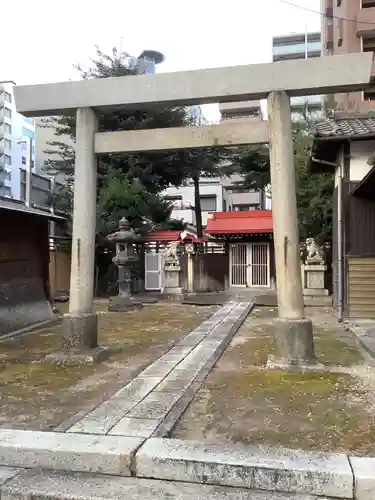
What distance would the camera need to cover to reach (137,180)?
2216 cm

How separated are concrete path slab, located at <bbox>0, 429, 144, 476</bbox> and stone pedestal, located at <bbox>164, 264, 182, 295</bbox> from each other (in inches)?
680

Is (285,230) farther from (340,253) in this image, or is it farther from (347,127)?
(347,127)

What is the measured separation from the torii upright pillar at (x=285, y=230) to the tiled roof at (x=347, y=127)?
18.5ft

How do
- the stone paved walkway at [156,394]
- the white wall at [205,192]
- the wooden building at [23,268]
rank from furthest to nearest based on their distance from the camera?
the white wall at [205,192], the wooden building at [23,268], the stone paved walkway at [156,394]

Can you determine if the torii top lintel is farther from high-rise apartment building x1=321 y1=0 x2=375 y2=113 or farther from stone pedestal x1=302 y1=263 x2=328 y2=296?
high-rise apartment building x1=321 y1=0 x2=375 y2=113

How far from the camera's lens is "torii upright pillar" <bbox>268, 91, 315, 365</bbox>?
24.3ft

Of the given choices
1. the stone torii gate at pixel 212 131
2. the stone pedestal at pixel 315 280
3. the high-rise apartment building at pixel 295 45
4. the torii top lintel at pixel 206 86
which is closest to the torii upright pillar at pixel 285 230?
the stone torii gate at pixel 212 131

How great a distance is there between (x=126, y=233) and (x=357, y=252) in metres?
8.63

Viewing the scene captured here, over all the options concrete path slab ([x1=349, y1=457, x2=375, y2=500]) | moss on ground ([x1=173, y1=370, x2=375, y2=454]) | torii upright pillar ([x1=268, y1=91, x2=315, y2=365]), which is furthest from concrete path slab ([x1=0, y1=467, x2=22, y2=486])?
torii upright pillar ([x1=268, y1=91, x2=315, y2=365])

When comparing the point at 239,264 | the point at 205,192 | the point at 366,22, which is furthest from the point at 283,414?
the point at 205,192

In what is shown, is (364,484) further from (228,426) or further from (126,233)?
(126,233)

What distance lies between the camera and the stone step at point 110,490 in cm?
361

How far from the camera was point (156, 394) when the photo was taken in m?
5.94

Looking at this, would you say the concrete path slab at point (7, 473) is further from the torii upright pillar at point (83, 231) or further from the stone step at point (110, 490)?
the torii upright pillar at point (83, 231)
